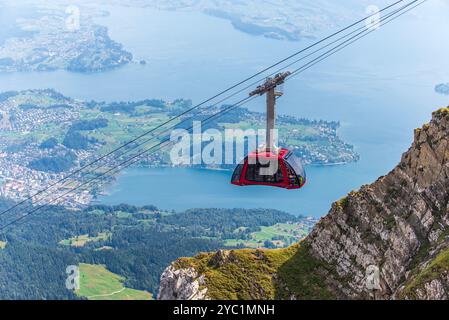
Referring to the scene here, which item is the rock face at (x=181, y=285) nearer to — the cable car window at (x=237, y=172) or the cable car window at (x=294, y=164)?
the cable car window at (x=237, y=172)

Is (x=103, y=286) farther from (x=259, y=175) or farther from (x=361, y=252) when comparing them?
(x=259, y=175)

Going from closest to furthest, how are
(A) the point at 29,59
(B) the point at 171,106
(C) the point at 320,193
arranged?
(C) the point at 320,193 < (B) the point at 171,106 < (A) the point at 29,59

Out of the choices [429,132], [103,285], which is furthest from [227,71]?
[429,132]

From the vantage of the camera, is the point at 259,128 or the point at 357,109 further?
the point at 357,109

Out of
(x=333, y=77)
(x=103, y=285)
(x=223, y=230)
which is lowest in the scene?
(x=103, y=285)

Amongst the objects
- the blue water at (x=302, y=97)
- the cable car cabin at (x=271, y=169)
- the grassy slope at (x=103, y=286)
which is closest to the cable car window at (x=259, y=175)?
the cable car cabin at (x=271, y=169)

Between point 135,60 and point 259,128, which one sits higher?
A: point 135,60

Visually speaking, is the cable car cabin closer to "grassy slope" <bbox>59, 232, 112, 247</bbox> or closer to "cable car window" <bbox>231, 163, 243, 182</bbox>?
"cable car window" <bbox>231, 163, 243, 182</bbox>

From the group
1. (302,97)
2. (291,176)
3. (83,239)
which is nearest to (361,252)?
A: (291,176)

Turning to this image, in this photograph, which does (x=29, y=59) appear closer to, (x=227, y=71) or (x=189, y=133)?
(x=227, y=71)
